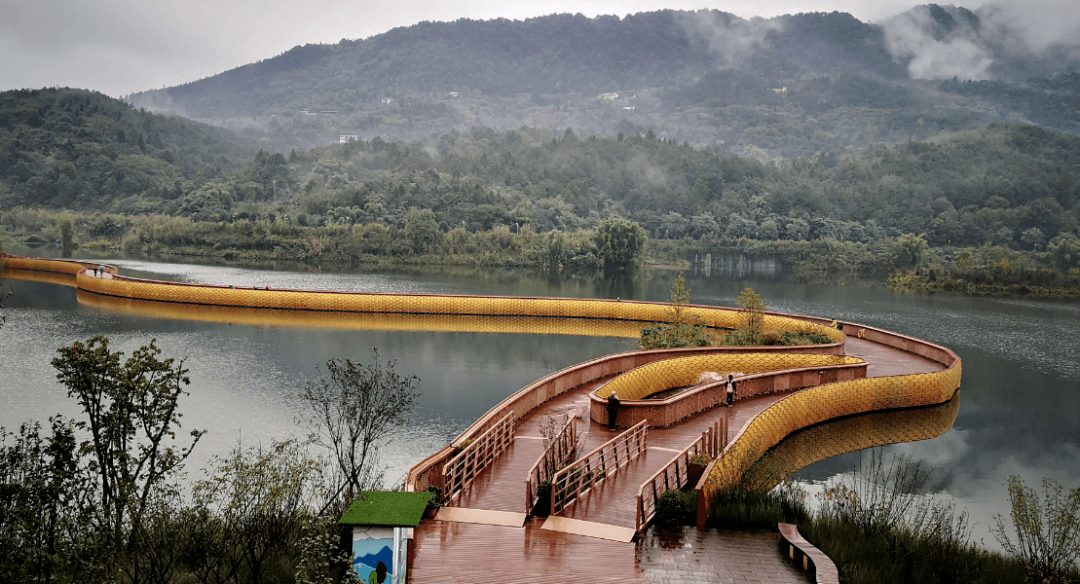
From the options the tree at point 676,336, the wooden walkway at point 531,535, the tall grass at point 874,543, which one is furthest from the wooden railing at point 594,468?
the tree at point 676,336

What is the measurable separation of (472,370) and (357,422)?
44.2 ft

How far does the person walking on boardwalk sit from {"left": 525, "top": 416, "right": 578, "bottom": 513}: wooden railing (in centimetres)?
124

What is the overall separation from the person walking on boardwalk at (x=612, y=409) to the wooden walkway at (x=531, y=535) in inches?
10.2

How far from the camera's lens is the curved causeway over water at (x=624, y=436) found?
10.8 metres

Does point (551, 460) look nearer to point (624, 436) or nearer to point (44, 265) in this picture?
point (624, 436)

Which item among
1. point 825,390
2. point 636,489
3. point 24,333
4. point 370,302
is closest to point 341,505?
point 636,489

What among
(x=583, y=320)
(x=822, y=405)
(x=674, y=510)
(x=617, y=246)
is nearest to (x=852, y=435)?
(x=822, y=405)

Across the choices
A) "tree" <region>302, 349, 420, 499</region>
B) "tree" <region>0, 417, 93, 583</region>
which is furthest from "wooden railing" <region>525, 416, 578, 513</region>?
"tree" <region>0, 417, 93, 583</region>

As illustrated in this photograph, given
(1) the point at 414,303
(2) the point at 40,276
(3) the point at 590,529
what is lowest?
(3) the point at 590,529

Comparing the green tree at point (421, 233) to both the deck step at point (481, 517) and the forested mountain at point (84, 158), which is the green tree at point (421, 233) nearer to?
the forested mountain at point (84, 158)

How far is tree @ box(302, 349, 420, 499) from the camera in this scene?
532 inches

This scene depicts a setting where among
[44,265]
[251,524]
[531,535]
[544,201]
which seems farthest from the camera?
[544,201]

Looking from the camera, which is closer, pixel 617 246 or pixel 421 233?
pixel 617 246

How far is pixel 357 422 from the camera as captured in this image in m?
13.8
